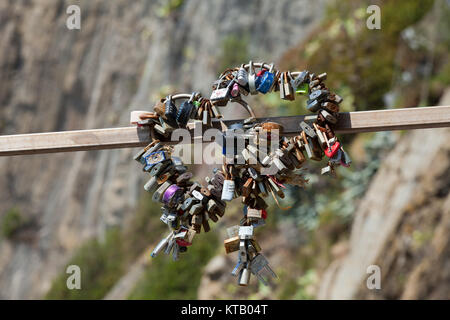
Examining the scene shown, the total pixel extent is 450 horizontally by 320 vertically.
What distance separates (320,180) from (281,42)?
7.60 feet

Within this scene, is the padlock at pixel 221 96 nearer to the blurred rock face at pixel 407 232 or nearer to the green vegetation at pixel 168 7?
the blurred rock face at pixel 407 232

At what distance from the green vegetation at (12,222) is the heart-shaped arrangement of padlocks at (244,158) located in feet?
22.7

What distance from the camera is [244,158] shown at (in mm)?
1503

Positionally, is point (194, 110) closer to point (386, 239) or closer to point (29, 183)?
point (386, 239)

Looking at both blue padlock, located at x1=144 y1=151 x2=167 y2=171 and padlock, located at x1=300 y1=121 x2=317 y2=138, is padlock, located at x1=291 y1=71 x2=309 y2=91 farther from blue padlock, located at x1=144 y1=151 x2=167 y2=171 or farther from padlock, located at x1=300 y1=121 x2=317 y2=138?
blue padlock, located at x1=144 y1=151 x2=167 y2=171

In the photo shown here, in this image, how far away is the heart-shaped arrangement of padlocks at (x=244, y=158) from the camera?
1486mm

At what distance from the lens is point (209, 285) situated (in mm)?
3740

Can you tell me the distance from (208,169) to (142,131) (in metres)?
3.22

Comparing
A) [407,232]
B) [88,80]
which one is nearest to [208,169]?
[407,232]

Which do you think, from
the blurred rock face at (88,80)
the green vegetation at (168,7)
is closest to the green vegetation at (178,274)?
the blurred rock face at (88,80)

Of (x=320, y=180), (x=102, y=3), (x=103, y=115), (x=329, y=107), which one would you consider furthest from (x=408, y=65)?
(x=102, y=3)

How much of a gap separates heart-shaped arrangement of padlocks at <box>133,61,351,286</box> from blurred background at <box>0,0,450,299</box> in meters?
1.42

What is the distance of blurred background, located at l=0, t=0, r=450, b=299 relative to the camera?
3480 mm

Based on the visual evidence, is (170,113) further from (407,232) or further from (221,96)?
(407,232)
